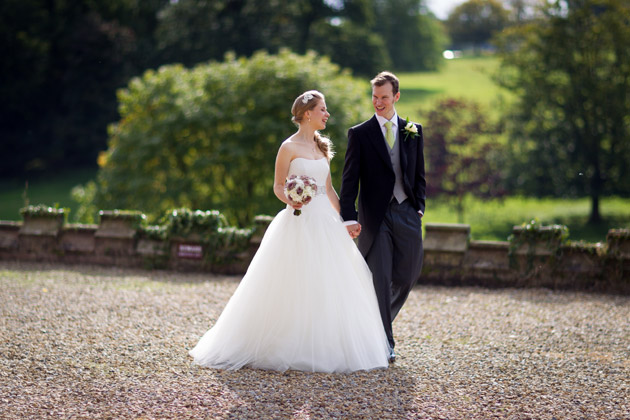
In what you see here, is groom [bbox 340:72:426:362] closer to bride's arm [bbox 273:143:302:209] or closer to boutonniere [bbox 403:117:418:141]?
boutonniere [bbox 403:117:418:141]

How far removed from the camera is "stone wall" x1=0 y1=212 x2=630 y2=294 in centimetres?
749

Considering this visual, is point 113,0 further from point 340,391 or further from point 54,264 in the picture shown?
point 340,391

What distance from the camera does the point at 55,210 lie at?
9.29 meters

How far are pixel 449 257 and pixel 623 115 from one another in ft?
44.4

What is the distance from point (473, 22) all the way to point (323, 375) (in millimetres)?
63889

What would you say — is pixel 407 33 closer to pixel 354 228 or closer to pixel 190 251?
pixel 190 251

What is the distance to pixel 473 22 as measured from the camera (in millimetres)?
64125

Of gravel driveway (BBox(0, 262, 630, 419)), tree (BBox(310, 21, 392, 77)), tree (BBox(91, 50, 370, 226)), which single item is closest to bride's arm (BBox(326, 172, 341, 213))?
gravel driveway (BBox(0, 262, 630, 419))

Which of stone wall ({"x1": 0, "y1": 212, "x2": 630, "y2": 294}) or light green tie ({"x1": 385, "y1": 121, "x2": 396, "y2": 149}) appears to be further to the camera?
stone wall ({"x1": 0, "y1": 212, "x2": 630, "y2": 294})

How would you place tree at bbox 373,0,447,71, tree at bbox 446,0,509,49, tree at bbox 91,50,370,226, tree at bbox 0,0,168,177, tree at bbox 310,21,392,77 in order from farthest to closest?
1. tree at bbox 446,0,509,49
2. tree at bbox 373,0,447,71
3. tree at bbox 310,21,392,77
4. tree at bbox 0,0,168,177
5. tree at bbox 91,50,370,226

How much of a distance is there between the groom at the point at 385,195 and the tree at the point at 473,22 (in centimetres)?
5887

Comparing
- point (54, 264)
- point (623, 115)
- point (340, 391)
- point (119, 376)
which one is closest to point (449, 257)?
point (340, 391)

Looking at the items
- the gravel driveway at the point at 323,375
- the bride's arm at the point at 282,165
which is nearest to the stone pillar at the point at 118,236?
the gravel driveway at the point at 323,375

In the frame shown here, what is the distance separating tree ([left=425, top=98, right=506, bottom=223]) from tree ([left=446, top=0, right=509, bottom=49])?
41.5 m
